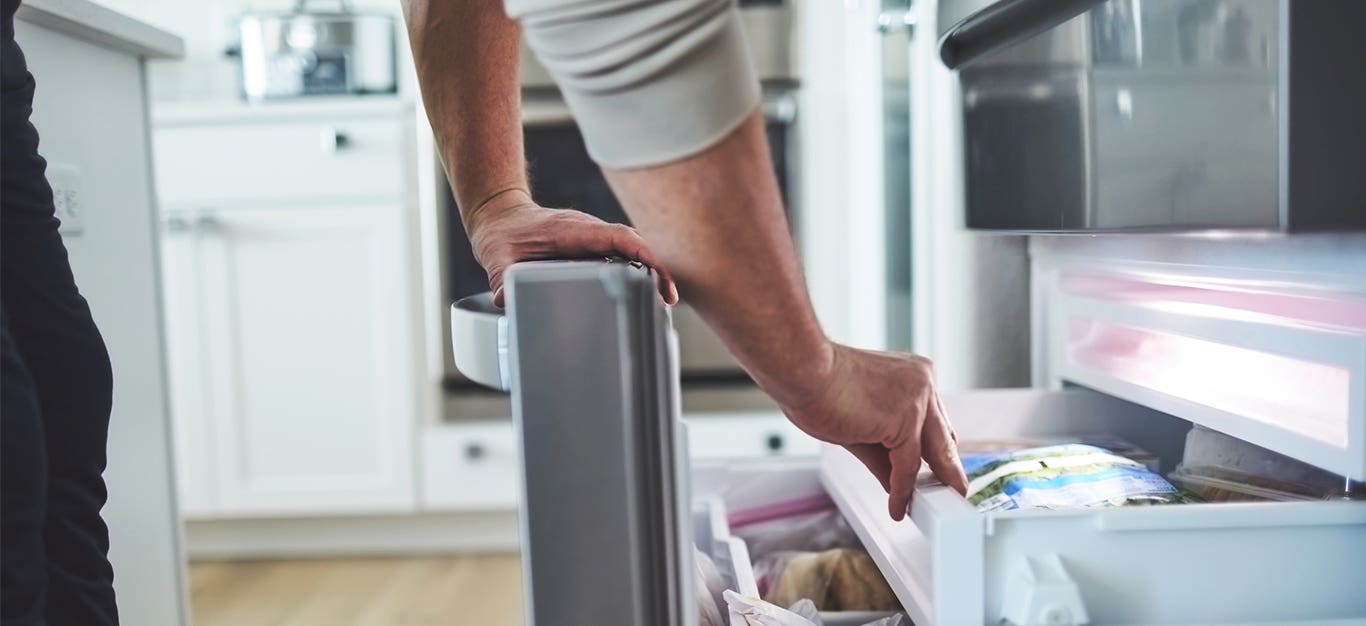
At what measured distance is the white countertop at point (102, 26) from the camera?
89cm

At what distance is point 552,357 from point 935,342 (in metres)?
0.89

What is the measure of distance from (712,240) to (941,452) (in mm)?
213

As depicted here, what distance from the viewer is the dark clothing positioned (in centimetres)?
68

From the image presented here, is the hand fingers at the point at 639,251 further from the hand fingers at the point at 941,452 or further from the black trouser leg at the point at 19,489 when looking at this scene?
the black trouser leg at the point at 19,489

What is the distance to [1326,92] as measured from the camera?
1.69 ft

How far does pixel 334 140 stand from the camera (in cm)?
214

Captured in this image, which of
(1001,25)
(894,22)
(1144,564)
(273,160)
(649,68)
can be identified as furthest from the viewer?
(273,160)

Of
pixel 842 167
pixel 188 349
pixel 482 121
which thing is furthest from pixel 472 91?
pixel 188 349

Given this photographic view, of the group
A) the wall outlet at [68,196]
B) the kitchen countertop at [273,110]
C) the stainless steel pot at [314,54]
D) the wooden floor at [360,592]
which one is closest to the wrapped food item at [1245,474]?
the wall outlet at [68,196]

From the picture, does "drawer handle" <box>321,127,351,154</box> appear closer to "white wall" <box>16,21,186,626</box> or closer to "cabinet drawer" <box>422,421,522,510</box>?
"cabinet drawer" <box>422,421,522,510</box>

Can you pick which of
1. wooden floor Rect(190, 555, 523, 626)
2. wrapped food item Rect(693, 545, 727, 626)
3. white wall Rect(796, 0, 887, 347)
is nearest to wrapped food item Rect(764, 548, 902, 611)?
wrapped food item Rect(693, 545, 727, 626)

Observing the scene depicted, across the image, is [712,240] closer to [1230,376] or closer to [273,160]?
[1230,376]

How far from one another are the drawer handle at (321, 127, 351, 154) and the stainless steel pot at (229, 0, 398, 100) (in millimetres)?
128

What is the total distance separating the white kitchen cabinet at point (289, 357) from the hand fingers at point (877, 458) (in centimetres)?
166
